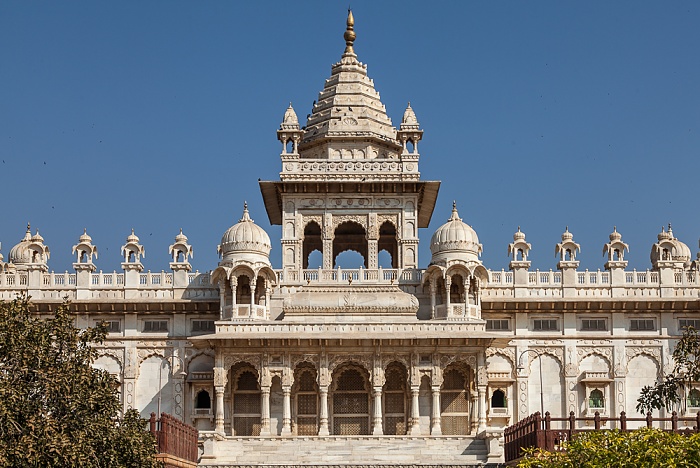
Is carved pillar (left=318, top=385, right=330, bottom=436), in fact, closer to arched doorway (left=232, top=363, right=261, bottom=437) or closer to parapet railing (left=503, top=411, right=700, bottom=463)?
arched doorway (left=232, top=363, right=261, bottom=437)

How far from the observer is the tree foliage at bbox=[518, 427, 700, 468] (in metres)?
30.8

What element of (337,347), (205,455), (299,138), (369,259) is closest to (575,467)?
(205,455)

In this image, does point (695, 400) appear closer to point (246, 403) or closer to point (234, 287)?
point (246, 403)

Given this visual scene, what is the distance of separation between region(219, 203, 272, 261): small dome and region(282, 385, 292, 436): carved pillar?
229 inches

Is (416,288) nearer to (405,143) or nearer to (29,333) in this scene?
(405,143)

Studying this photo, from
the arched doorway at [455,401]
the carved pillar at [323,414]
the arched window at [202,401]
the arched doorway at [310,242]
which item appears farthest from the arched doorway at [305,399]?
the arched doorway at [310,242]

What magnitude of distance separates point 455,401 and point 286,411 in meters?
6.94

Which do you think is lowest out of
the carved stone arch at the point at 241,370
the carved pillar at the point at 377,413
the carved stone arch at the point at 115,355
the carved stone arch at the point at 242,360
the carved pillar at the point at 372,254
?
the carved pillar at the point at 377,413

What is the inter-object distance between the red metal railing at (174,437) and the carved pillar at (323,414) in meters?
7.40

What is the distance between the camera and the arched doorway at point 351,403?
176 feet

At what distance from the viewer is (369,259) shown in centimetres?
5741

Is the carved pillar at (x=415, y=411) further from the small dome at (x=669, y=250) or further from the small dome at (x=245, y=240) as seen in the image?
the small dome at (x=669, y=250)

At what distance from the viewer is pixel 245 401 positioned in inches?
2125

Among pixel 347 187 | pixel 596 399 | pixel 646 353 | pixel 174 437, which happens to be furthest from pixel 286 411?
pixel 646 353
